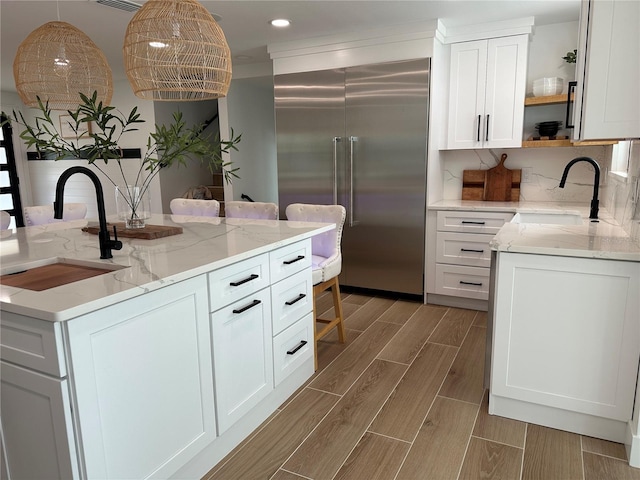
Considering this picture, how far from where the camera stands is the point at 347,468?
1858 mm

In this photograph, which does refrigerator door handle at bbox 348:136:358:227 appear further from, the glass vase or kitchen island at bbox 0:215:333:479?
the glass vase

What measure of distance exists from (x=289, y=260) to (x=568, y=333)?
134cm

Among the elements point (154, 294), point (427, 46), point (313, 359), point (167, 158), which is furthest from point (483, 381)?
point (427, 46)

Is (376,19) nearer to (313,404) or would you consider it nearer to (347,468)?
(313,404)

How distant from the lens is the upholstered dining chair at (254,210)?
3166mm

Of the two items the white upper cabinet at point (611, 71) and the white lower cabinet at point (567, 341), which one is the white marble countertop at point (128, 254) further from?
the white upper cabinet at point (611, 71)

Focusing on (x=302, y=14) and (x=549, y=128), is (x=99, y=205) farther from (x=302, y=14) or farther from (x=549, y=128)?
(x=549, y=128)

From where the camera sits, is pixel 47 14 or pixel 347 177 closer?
pixel 47 14

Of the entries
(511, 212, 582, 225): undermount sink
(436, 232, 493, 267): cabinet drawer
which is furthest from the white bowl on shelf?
(436, 232, 493, 267): cabinet drawer

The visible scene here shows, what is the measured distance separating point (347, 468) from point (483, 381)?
1058 millimetres

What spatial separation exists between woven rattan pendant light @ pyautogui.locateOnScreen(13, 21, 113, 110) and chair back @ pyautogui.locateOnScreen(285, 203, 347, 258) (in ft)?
4.76

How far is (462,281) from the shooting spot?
148 inches

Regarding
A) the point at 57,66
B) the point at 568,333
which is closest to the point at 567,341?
the point at 568,333

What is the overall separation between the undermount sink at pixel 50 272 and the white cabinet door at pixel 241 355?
1.57 ft
